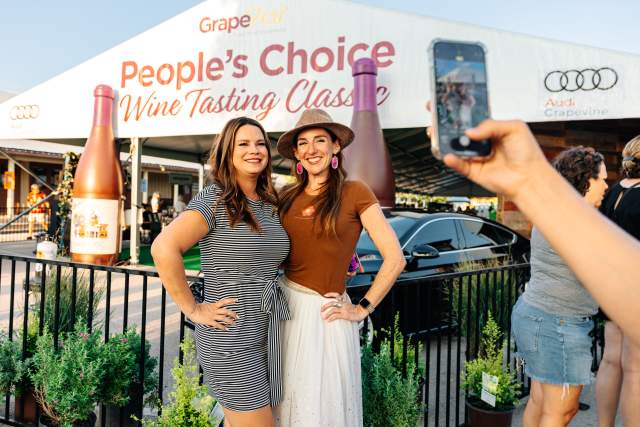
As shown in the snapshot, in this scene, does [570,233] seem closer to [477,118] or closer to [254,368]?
[477,118]

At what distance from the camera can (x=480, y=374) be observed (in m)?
3.40

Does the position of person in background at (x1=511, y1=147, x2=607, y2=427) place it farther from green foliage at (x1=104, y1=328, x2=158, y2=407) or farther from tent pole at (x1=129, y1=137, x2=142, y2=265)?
tent pole at (x1=129, y1=137, x2=142, y2=265)

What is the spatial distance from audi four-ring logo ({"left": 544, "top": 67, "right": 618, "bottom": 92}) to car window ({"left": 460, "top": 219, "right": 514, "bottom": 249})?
103 inches

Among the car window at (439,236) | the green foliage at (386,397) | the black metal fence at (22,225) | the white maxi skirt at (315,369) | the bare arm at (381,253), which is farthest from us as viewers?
the black metal fence at (22,225)

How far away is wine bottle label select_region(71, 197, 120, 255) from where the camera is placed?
404 inches

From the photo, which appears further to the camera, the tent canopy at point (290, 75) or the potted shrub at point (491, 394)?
the tent canopy at point (290, 75)

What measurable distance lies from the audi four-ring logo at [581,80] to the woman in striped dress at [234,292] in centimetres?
719

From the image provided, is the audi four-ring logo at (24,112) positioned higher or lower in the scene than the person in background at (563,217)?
higher

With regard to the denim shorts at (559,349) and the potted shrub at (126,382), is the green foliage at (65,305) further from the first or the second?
the denim shorts at (559,349)

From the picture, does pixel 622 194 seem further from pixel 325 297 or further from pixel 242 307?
pixel 242 307

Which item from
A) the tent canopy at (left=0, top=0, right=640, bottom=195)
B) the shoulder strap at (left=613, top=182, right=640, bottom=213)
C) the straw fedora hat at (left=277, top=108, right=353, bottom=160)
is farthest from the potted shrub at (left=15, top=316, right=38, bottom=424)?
the tent canopy at (left=0, top=0, right=640, bottom=195)

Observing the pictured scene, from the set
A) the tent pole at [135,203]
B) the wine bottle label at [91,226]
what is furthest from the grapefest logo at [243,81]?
the wine bottle label at [91,226]

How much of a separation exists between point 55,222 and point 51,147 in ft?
28.2

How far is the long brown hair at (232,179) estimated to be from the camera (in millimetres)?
1985
